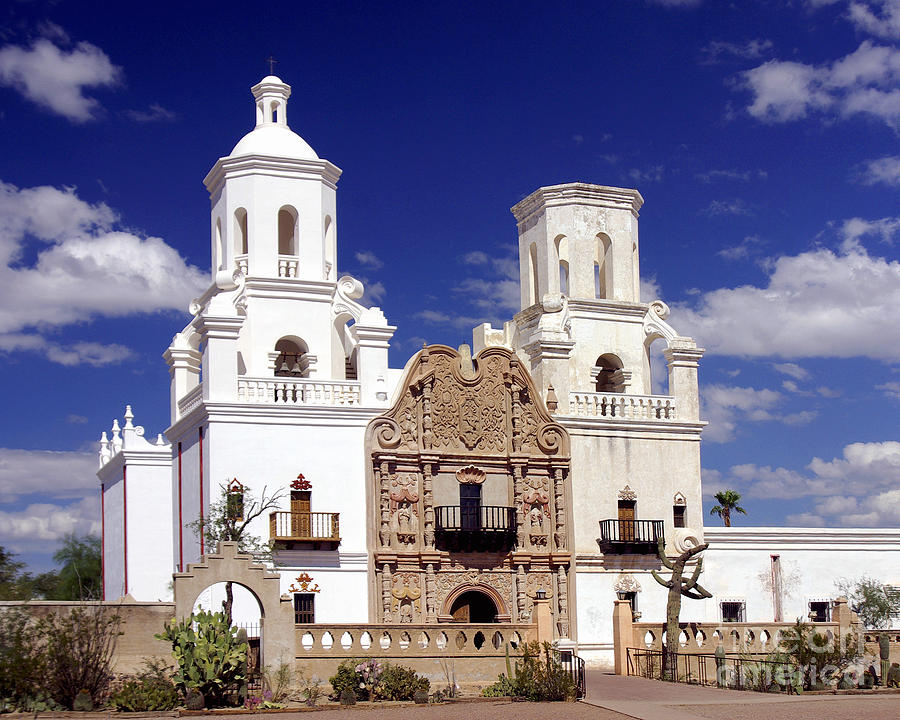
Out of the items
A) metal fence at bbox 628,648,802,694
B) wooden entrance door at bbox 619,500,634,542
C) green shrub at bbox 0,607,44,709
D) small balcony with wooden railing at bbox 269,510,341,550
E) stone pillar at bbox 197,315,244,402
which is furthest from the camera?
wooden entrance door at bbox 619,500,634,542

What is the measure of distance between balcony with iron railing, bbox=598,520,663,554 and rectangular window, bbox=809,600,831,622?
578cm

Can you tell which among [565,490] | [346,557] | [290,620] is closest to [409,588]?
[346,557]

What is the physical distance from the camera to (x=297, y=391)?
38125 millimetres

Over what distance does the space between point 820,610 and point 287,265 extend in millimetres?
19547

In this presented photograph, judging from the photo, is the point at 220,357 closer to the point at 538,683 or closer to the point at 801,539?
the point at 538,683

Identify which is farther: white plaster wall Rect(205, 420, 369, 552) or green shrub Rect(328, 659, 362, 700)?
white plaster wall Rect(205, 420, 369, 552)

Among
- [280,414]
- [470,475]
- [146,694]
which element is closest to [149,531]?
[280,414]

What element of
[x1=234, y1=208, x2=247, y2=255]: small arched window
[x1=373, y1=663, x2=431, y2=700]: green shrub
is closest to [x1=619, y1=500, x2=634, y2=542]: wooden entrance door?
[x1=373, y1=663, x2=431, y2=700]: green shrub

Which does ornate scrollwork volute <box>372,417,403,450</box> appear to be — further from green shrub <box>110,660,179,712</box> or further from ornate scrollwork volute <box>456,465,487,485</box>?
green shrub <box>110,660,179,712</box>

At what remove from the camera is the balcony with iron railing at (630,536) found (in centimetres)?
4003

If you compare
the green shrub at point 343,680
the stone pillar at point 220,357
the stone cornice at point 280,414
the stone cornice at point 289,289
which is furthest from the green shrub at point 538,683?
the stone cornice at point 289,289

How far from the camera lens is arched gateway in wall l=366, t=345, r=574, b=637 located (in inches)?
1491

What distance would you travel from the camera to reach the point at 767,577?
4225cm

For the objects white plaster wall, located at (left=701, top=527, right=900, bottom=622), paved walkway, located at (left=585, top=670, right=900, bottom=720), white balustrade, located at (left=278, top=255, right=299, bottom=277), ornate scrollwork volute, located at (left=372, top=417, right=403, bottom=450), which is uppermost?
white balustrade, located at (left=278, top=255, right=299, bottom=277)
